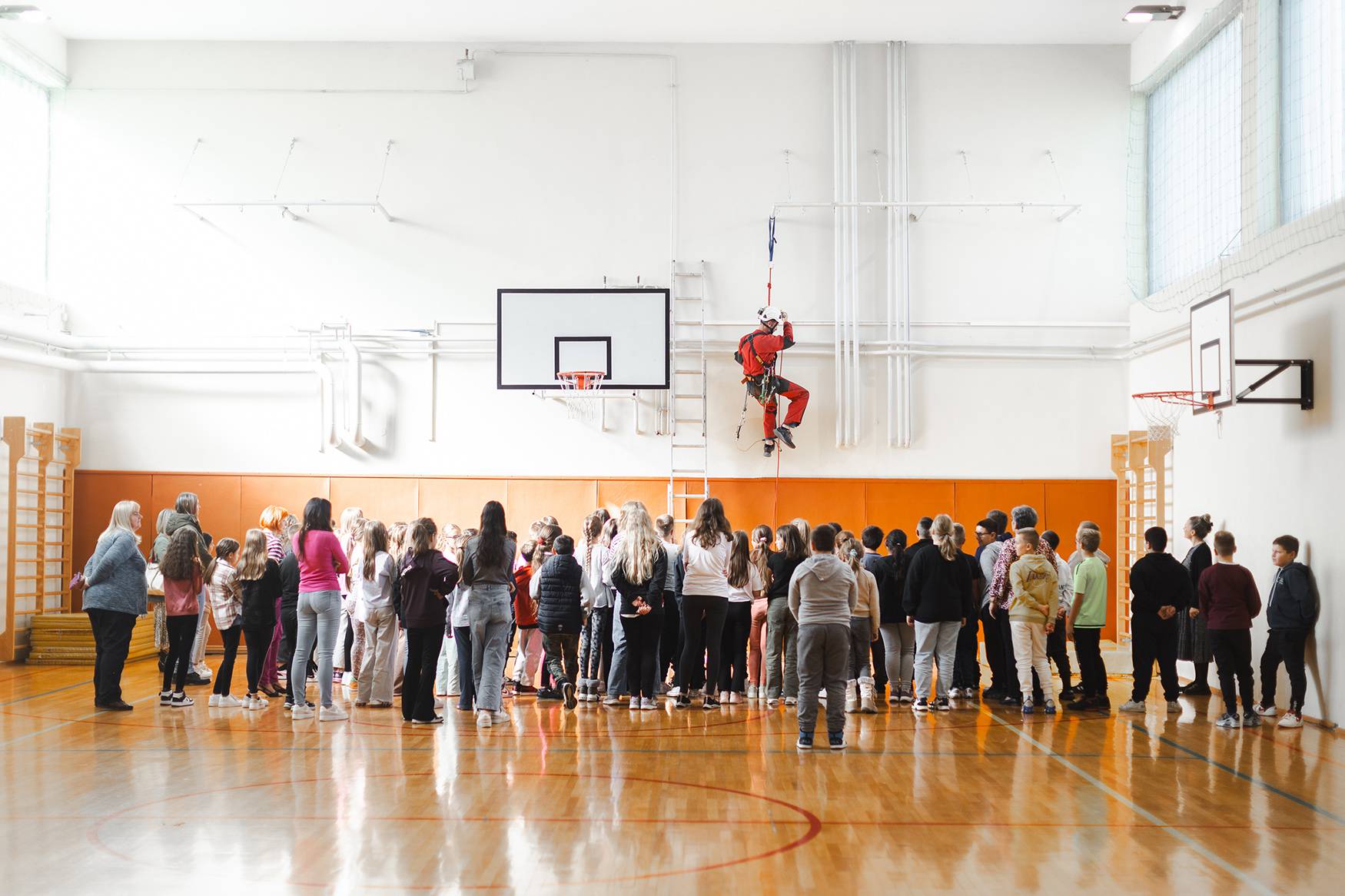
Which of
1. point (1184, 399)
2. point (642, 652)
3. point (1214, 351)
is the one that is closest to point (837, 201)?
point (1184, 399)

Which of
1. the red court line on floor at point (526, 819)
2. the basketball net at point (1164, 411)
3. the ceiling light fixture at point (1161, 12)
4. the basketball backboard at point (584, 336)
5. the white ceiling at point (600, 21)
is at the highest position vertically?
the white ceiling at point (600, 21)

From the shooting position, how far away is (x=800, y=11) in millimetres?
12297

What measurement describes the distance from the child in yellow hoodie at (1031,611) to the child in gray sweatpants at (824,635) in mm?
2011

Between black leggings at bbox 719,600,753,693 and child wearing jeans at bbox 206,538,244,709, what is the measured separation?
3611mm

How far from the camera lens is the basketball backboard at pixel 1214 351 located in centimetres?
877

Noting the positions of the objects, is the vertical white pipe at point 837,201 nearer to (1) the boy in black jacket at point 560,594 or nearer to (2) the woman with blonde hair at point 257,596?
(1) the boy in black jacket at point 560,594

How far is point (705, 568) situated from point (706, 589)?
0.54 feet

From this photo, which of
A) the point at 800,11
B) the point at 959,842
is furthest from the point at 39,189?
the point at 959,842

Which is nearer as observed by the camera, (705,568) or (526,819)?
(526,819)

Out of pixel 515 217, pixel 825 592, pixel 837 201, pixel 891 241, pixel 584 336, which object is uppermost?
pixel 837 201

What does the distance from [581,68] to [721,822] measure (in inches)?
388

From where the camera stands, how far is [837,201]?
12.7m

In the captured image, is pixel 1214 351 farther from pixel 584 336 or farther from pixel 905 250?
pixel 584 336

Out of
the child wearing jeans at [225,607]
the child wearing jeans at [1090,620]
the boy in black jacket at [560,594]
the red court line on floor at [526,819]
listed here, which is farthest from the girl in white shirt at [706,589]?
the child wearing jeans at [225,607]
